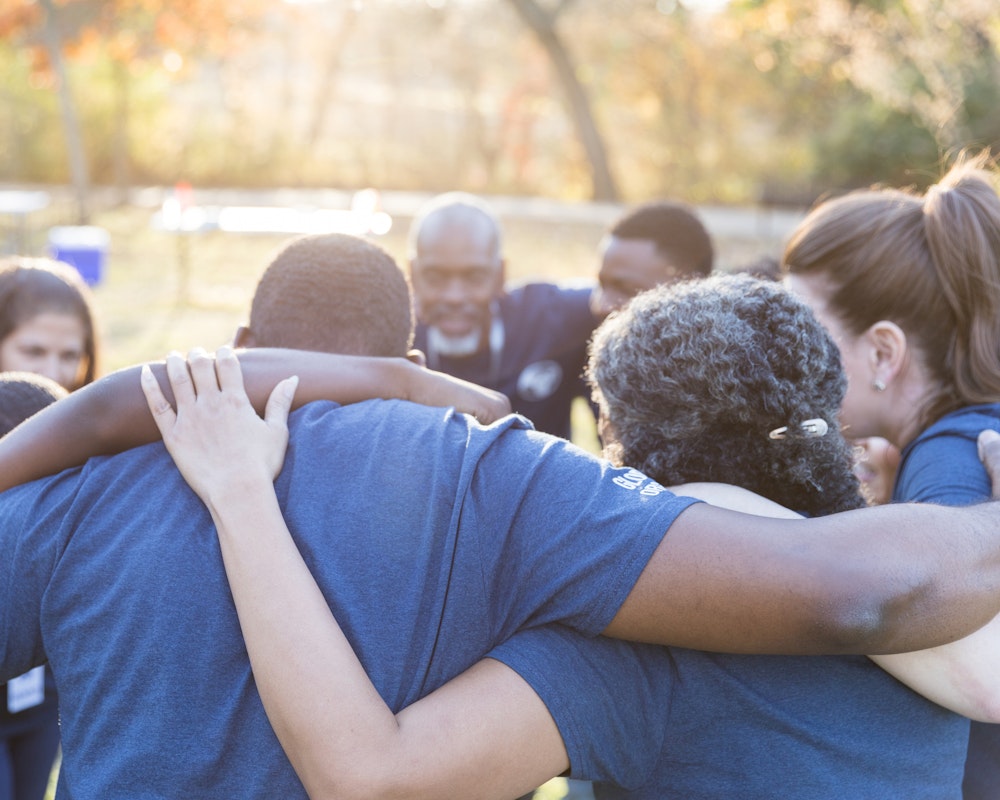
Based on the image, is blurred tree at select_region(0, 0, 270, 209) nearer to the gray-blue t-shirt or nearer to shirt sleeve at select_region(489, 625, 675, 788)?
the gray-blue t-shirt

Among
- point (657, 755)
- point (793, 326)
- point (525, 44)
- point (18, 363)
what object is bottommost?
point (657, 755)

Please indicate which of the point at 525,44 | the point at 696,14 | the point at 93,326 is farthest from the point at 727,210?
the point at 93,326

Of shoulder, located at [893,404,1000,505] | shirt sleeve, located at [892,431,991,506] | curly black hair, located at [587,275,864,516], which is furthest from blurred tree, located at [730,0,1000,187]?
curly black hair, located at [587,275,864,516]

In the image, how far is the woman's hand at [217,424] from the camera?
1.57m

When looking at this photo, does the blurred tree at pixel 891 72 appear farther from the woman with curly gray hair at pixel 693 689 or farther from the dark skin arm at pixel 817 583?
the dark skin arm at pixel 817 583

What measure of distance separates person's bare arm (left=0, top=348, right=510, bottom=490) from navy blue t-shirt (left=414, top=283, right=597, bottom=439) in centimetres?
249

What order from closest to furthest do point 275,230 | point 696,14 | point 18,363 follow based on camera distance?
1. point 18,363
2. point 275,230
3. point 696,14

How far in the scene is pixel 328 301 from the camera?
1.94 meters

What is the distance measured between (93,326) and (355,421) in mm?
2212

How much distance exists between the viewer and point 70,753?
1572mm

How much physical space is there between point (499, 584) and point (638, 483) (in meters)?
0.26

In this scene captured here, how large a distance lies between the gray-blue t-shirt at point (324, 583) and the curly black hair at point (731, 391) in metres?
0.19

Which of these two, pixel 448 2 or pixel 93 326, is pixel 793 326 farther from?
pixel 448 2

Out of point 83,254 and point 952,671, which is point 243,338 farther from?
point 83,254
